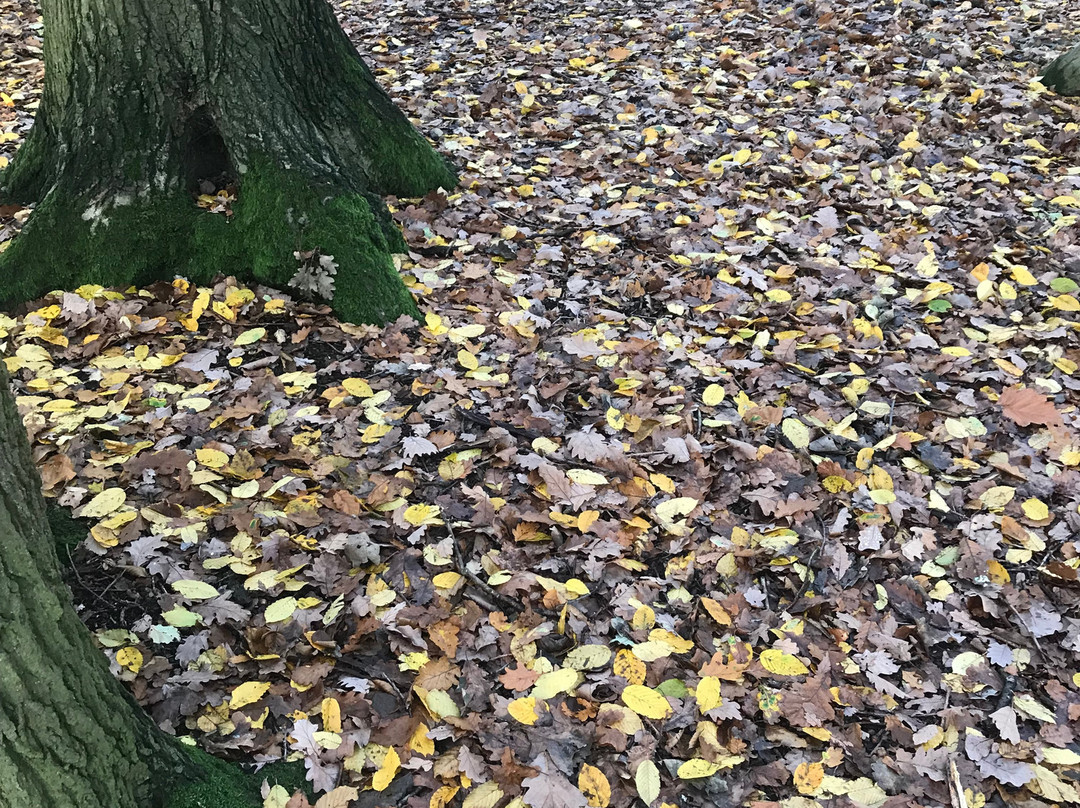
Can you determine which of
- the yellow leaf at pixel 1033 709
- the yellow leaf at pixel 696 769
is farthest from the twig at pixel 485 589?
the yellow leaf at pixel 1033 709

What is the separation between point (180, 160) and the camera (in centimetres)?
383

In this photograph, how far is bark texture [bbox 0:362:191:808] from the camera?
139cm

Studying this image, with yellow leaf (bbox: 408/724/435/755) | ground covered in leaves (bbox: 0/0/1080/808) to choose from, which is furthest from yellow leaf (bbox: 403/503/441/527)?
yellow leaf (bbox: 408/724/435/755)

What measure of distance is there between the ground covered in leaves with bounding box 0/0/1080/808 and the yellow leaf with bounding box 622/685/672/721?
0.02m

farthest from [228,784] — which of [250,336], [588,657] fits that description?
[250,336]

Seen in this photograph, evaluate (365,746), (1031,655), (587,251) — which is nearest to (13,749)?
(365,746)

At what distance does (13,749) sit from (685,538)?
214 centimetres

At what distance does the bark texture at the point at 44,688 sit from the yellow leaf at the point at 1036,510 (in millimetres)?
3074

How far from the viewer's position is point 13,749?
1.38 metres

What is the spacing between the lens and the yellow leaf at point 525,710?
2.32m

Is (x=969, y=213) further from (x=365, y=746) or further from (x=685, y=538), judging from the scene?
(x=365, y=746)

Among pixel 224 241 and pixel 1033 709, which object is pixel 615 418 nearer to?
pixel 1033 709

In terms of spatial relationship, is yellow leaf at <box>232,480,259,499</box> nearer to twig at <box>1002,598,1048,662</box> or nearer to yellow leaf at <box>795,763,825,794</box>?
yellow leaf at <box>795,763,825,794</box>

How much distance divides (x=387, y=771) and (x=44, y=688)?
0.98 meters
